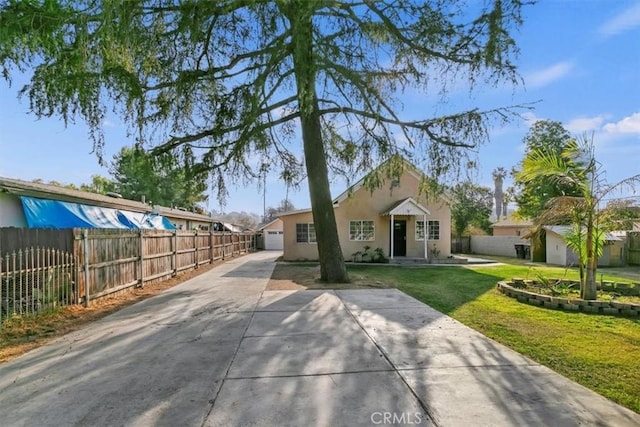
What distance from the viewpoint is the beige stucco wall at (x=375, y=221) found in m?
19.8

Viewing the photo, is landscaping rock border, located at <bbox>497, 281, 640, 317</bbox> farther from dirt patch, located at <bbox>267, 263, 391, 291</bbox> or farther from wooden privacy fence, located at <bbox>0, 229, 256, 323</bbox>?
wooden privacy fence, located at <bbox>0, 229, 256, 323</bbox>

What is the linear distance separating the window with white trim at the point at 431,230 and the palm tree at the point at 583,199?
11.6 metres

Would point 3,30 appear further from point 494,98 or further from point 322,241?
point 494,98

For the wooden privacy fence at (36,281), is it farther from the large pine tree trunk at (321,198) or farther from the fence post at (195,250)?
the fence post at (195,250)

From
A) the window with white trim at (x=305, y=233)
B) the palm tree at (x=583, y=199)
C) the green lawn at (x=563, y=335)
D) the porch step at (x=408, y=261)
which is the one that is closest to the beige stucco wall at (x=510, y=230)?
the porch step at (x=408, y=261)

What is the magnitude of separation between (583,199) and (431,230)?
12361 mm

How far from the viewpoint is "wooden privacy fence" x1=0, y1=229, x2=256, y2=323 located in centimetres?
610

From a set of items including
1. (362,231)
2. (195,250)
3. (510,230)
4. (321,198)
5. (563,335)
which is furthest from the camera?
(510,230)

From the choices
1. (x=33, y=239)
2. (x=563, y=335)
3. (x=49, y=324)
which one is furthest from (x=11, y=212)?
(x=563, y=335)

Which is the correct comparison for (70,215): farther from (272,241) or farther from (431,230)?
(272,241)

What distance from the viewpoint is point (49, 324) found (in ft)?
20.6

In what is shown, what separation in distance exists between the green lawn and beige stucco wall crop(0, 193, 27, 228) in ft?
33.8

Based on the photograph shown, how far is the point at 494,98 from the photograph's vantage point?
8656 millimetres

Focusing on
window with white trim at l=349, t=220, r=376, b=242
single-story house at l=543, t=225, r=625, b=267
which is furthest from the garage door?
single-story house at l=543, t=225, r=625, b=267
